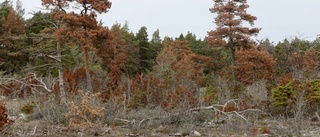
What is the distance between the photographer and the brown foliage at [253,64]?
94.7 feet

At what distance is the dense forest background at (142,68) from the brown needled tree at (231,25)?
0.08 m

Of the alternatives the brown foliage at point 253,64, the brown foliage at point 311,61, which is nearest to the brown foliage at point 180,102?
the brown foliage at point 253,64

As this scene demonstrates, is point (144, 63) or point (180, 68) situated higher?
point (144, 63)

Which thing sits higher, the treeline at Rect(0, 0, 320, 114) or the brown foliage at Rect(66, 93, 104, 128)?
the treeline at Rect(0, 0, 320, 114)

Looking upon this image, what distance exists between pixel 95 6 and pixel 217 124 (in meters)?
9.23

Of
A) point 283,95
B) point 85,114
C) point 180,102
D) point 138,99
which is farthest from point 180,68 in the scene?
point 85,114

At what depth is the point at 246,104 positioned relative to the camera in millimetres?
16328

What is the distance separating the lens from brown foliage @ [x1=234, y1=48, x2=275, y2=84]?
28.9 metres

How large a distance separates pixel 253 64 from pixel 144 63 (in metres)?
22.6

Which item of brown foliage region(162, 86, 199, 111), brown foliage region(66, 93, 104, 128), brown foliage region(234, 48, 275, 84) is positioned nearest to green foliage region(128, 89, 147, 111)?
brown foliage region(162, 86, 199, 111)

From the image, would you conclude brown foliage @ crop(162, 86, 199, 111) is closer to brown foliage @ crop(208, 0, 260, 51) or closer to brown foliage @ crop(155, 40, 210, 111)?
brown foliage @ crop(155, 40, 210, 111)

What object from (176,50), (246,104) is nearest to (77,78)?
(246,104)

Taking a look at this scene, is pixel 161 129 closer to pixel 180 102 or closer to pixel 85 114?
pixel 180 102

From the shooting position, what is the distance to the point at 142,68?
1919 inches
